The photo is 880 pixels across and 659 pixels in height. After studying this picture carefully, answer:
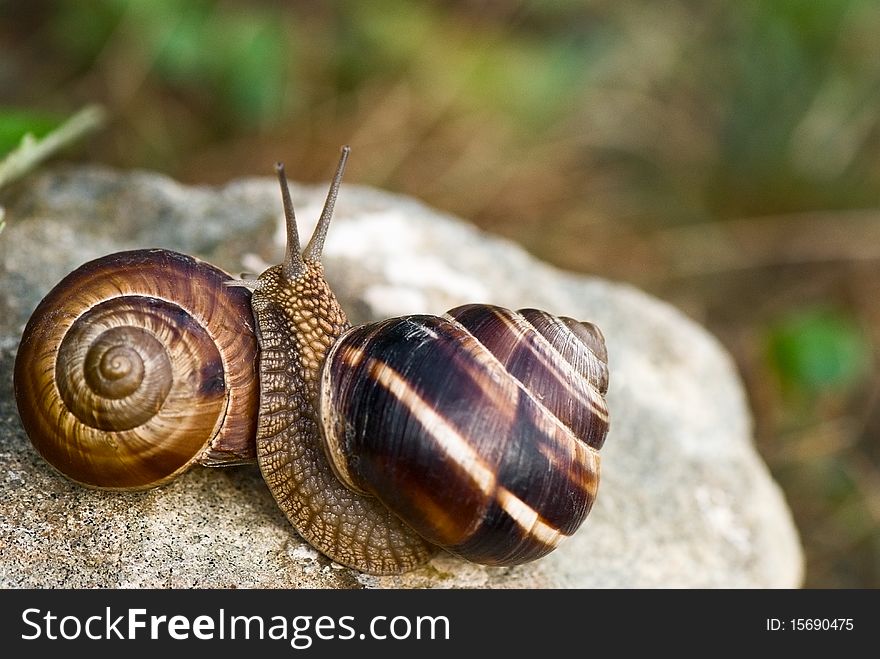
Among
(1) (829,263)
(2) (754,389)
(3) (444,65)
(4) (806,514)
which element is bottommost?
(4) (806,514)

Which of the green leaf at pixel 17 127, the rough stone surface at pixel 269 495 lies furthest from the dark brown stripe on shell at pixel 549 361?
the green leaf at pixel 17 127

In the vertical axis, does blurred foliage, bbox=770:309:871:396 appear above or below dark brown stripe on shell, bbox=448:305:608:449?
below

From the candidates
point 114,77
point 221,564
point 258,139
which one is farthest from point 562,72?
point 221,564

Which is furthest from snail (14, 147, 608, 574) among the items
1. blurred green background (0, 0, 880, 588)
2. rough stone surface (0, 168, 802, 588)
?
blurred green background (0, 0, 880, 588)

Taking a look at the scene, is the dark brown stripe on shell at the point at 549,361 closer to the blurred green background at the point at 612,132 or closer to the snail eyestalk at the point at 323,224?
the snail eyestalk at the point at 323,224

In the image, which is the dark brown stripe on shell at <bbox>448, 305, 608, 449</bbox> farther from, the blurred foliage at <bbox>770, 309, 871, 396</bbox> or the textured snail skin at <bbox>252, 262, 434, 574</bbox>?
the blurred foliage at <bbox>770, 309, 871, 396</bbox>

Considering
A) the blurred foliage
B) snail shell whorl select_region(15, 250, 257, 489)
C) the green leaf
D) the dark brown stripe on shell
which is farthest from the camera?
the blurred foliage
